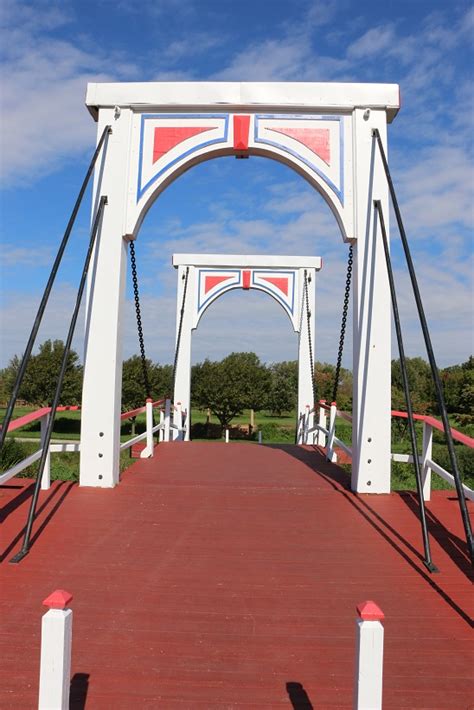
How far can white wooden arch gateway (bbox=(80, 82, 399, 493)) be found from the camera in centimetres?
599

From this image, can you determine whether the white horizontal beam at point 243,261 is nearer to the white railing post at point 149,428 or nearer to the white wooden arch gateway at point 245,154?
the white railing post at point 149,428

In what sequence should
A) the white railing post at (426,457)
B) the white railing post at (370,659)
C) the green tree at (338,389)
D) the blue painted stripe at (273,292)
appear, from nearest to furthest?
the white railing post at (370,659) < the white railing post at (426,457) < the blue painted stripe at (273,292) < the green tree at (338,389)

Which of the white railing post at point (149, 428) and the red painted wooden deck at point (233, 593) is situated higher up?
the white railing post at point (149, 428)

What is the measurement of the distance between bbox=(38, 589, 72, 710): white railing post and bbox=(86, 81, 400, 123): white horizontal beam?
5.59 metres

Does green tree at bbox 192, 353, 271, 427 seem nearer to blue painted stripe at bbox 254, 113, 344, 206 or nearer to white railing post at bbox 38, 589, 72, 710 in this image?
blue painted stripe at bbox 254, 113, 344, 206

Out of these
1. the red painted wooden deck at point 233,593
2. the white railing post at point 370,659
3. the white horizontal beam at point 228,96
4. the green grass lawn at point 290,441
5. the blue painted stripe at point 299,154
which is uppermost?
the white horizontal beam at point 228,96

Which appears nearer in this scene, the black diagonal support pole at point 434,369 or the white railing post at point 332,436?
the black diagonal support pole at point 434,369

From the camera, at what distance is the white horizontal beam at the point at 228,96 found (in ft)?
20.5

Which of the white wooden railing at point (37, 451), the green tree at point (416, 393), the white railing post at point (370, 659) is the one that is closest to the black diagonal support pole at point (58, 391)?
the white wooden railing at point (37, 451)

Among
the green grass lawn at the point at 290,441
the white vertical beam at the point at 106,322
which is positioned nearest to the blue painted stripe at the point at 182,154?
the white vertical beam at the point at 106,322

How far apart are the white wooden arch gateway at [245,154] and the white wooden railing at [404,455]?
415mm

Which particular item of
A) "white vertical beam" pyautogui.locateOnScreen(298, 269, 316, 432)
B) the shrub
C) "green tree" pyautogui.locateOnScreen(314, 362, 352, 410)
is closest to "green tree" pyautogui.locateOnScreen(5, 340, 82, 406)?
"green tree" pyautogui.locateOnScreen(314, 362, 352, 410)

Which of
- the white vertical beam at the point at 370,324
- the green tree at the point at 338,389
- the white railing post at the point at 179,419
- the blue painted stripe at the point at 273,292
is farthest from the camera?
the green tree at the point at 338,389

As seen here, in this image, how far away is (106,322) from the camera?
6078 mm
